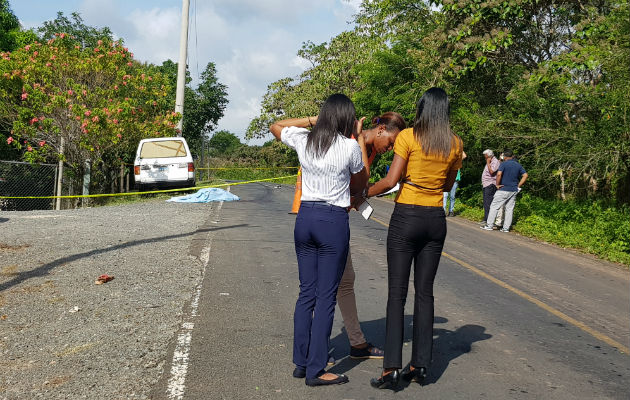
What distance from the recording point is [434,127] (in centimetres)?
433

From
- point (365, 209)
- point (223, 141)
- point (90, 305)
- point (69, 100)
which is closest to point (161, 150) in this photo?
point (69, 100)

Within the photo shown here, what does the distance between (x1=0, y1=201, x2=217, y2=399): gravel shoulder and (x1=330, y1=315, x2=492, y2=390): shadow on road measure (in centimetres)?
139

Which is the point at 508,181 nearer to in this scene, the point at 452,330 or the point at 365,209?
the point at 452,330

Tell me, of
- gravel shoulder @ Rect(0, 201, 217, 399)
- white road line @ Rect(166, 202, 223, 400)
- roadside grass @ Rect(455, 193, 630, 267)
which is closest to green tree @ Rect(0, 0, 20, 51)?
gravel shoulder @ Rect(0, 201, 217, 399)

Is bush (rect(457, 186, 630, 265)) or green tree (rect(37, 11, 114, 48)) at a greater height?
green tree (rect(37, 11, 114, 48))

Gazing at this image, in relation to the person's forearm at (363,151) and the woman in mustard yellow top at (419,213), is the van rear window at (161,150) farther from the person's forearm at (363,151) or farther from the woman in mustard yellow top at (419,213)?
the woman in mustard yellow top at (419,213)

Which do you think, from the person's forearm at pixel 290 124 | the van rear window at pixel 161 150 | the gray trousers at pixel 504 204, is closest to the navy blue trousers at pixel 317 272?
the person's forearm at pixel 290 124

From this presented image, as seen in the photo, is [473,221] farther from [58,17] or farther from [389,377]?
[58,17]

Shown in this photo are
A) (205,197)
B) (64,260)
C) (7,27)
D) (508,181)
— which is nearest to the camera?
(64,260)

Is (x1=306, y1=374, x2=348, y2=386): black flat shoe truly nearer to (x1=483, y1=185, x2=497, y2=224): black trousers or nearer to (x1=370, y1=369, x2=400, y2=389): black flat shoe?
(x1=370, y1=369, x2=400, y2=389): black flat shoe

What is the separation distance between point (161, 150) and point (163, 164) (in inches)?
24.9

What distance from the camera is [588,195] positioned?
17.5 meters

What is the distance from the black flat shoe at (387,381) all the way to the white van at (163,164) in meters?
17.2

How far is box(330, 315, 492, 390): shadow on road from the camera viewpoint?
15.9ft
